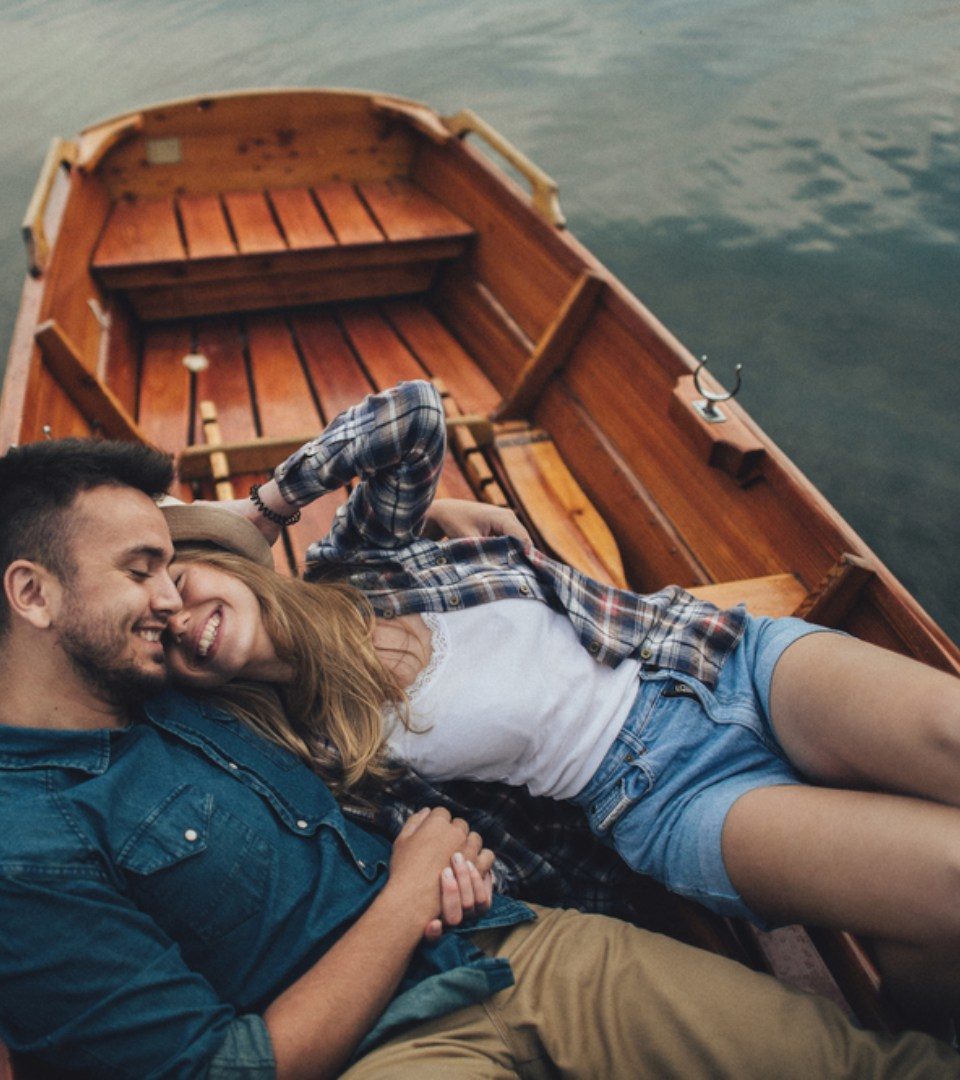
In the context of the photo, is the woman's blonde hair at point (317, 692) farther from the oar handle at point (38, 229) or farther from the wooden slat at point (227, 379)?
the oar handle at point (38, 229)

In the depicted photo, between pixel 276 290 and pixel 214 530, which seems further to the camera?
pixel 276 290

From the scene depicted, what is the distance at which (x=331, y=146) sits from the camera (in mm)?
4449

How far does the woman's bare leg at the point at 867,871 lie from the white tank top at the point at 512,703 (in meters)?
0.32

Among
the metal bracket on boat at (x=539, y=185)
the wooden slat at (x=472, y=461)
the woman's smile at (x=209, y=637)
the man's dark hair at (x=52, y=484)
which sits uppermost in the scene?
the metal bracket on boat at (x=539, y=185)

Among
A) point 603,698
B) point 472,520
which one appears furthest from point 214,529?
point 603,698

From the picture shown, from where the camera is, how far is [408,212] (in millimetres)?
4176

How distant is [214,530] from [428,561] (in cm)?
44

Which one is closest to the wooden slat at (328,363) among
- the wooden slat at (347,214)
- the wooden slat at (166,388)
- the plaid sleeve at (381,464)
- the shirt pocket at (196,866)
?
the wooden slat at (347,214)

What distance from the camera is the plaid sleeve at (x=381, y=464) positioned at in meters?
1.74

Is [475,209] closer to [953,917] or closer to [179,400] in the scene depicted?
[179,400]

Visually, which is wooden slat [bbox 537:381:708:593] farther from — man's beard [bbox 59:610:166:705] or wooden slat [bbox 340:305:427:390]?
man's beard [bbox 59:610:166:705]

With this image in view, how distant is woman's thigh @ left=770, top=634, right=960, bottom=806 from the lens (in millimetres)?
1293

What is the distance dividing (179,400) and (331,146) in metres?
1.85

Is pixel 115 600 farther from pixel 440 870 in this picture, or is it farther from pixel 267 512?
pixel 440 870
